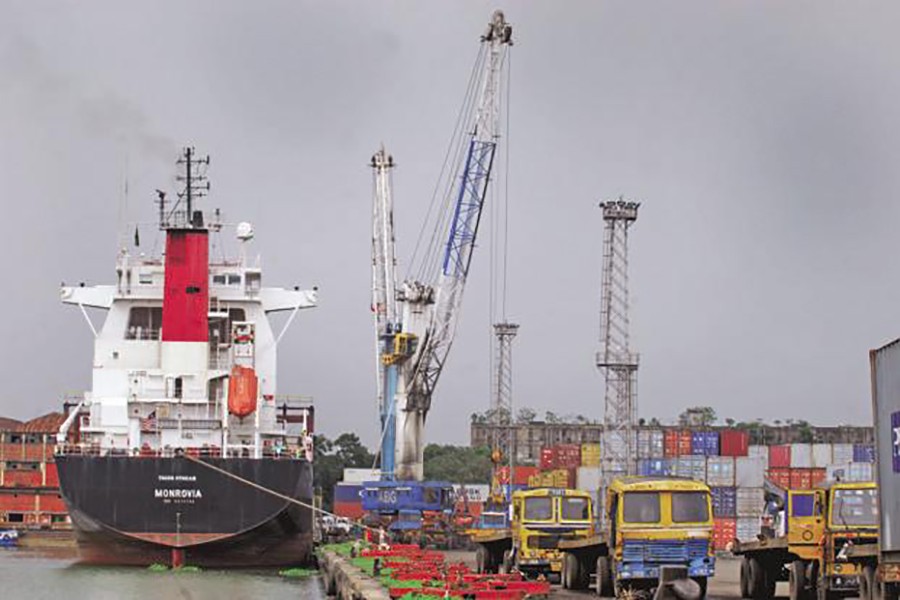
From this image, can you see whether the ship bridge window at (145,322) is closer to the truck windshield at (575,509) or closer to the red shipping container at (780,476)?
the truck windshield at (575,509)

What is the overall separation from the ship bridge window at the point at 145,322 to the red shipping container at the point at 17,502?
46.9 meters

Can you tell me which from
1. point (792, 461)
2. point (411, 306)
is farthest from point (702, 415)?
point (411, 306)

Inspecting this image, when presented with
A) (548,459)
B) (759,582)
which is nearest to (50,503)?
(548,459)

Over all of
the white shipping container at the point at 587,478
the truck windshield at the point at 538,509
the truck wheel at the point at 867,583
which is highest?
the white shipping container at the point at 587,478

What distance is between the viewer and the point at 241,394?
5116 centimetres

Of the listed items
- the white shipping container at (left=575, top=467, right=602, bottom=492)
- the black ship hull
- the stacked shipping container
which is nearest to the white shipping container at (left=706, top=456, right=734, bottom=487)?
the white shipping container at (left=575, top=467, right=602, bottom=492)

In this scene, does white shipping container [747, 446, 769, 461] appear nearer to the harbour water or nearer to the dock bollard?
the harbour water

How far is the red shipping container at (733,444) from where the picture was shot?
3162 inches

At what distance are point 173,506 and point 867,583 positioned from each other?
30615 millimetres

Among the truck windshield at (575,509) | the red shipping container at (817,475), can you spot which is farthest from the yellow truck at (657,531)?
the red shipping container at (817,475)

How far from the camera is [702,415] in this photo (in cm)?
19162

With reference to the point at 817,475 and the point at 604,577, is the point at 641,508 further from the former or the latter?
the point at 817,475

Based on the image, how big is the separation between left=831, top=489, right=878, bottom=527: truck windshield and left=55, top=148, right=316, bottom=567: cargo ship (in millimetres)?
27839

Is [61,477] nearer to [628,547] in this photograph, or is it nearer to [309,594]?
[309,594]
